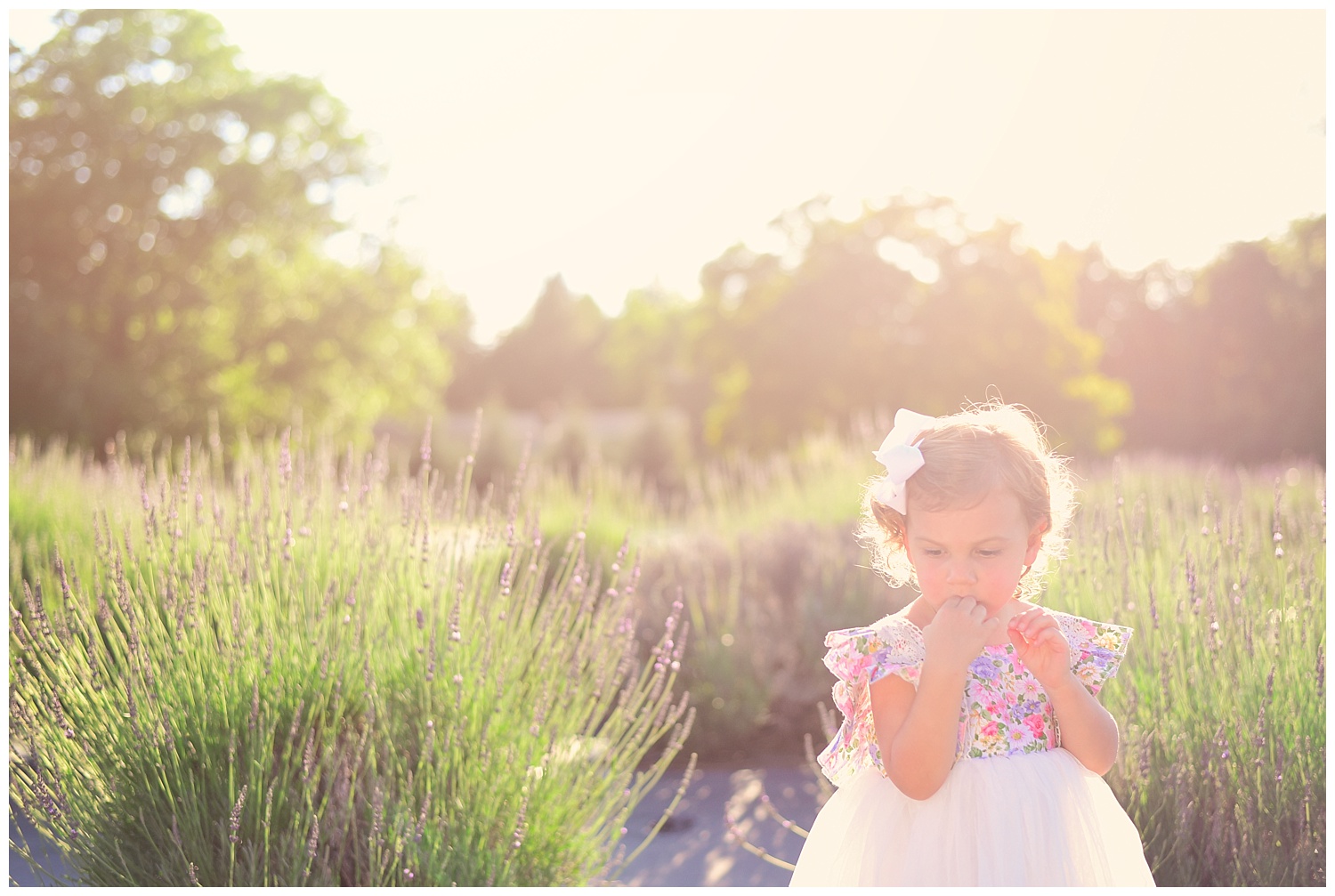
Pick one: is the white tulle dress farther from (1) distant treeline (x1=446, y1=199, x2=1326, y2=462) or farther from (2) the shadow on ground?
(1) distant treeline (x1=446, y1=199, x2=1326, y2=462)

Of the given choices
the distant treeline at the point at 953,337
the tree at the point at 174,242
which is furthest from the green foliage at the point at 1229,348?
the tree at the point at 174,242

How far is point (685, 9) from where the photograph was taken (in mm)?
2961

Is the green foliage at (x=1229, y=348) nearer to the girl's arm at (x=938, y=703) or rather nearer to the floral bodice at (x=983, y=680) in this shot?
the floral bodice at (x=983, y=680)

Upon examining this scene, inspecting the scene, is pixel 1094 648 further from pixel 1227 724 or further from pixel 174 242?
pixel 174 242

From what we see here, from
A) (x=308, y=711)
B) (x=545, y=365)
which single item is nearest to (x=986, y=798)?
(x=308, y=711)

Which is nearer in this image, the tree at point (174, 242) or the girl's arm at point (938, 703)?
the girl's arm at point (938, 703)

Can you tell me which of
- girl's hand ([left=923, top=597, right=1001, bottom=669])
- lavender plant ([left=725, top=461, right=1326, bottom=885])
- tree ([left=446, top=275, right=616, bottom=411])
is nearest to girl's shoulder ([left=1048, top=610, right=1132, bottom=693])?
girl's hand ([left=923, top=597, right=1001, bottom=669])

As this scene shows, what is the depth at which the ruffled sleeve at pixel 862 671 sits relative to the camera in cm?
166

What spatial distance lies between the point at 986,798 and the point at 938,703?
0.22 metres

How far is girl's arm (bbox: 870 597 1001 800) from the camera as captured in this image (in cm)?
157

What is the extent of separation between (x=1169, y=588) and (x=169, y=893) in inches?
93.7

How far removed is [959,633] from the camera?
5.23ft

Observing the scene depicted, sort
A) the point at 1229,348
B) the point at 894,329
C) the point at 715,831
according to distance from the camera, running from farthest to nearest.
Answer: the point at 894,329, the point at 1229,348, the point at 715,831

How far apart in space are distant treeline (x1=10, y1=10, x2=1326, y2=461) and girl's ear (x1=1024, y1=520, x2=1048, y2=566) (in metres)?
4.13
